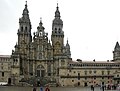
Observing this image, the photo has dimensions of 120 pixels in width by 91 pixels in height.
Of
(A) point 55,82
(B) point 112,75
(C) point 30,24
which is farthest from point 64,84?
(C) point 30,24

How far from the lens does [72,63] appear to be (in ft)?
343

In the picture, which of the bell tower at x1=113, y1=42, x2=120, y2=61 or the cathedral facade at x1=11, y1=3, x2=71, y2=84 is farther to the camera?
the bell tower at x1=113, y1=42, x2=120, y2=61

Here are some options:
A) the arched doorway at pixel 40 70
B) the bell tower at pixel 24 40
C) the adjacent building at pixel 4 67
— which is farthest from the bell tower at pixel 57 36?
the adjacent building at pixel 4 67

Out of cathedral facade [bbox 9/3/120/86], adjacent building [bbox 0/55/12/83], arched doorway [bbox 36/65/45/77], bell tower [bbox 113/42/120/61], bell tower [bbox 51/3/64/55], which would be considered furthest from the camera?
adjacent building [bbox 0/55/12/83]

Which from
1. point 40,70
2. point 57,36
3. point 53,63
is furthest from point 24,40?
point 53,63

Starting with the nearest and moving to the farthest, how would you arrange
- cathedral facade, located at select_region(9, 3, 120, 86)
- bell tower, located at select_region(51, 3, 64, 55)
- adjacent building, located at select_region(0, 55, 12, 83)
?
cathedral facade, located at select_region(9, 3, 120, 86) < bell tower, located at select_region(51, 3, 64, 55) < adjacent building, located at select_region(0, 55, 12, 83)

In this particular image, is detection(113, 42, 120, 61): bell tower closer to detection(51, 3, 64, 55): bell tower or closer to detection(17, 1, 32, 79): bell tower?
detection(51, 3, 64, 55): bell tower

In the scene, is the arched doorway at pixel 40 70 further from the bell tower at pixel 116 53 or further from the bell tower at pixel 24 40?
the bell tower at pixel 116 53

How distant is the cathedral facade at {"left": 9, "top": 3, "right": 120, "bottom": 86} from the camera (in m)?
101

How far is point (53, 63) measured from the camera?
104m

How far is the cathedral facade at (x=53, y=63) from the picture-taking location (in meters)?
101

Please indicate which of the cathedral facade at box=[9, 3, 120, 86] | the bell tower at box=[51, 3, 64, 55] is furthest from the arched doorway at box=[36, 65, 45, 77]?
the bell tower at box=[51, 3, 64, 55]

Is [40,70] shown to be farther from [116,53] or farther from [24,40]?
[116,53]

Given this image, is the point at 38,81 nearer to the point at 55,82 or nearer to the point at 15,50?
the point at 55,82
